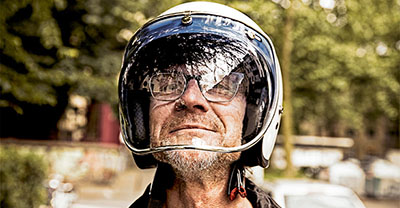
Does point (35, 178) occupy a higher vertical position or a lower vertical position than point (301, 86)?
lower

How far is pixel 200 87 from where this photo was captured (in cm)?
170

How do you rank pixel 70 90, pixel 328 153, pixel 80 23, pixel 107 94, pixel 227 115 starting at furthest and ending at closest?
pixel 328 153 < pixel 107 94 < pixel 70 90 < pixel 80 23 < pixel 227 115

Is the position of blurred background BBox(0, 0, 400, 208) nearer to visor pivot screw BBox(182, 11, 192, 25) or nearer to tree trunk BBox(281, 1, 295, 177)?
tree trunk BBox(281, 1, 295, 177)

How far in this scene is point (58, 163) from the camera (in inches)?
659

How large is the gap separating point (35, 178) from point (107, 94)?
4401mm

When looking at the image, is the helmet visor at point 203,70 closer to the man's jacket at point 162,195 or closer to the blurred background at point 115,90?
the man's jacket at point 162,195

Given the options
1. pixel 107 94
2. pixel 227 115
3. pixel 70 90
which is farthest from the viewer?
pixel 107 94

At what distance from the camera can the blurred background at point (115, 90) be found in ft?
25.0

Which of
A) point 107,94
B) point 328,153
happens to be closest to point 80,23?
point 107,94

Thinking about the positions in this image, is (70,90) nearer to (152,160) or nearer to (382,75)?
(152,160)

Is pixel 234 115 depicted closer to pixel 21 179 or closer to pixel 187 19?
pixel 187 19

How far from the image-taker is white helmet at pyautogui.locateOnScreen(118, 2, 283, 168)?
1.74 metres

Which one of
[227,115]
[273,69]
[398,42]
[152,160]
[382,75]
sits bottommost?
[152,160]

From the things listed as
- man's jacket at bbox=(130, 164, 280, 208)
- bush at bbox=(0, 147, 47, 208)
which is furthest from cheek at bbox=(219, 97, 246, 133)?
bush at bbox=(0, 147, 47, 208)
